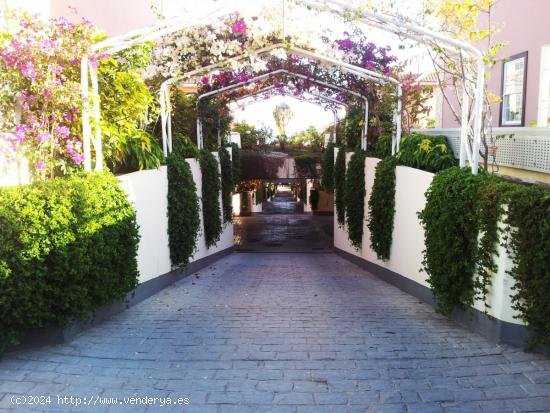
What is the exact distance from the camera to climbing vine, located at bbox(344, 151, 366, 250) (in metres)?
11.0

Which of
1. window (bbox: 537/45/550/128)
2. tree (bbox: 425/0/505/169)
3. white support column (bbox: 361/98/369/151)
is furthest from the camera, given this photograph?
white support column (bbox: 361/98/369/151)

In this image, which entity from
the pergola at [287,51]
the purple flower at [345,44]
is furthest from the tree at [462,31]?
the purple flower at [345,44]

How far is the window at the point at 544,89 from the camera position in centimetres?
912

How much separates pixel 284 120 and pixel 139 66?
12703 mm

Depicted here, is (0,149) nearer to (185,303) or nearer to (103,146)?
(103,146)

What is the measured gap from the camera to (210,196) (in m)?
11.3

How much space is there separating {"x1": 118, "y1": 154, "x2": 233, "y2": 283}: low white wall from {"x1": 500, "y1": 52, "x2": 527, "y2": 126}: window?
6995 millimetres

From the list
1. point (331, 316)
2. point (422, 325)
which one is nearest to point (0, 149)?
point (331, 316)

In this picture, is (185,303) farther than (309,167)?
No

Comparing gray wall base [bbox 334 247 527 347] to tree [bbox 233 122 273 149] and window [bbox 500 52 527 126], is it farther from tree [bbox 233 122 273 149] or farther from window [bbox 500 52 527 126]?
tree [bbox 233 122 273 149]

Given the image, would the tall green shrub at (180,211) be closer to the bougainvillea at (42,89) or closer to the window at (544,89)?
the bougainvillea at (42,89)

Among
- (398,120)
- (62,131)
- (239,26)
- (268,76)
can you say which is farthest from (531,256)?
(268,76)

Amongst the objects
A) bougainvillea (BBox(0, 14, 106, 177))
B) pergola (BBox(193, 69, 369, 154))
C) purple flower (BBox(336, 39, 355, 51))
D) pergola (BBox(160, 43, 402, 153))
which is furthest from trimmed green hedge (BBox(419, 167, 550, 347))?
pergola (BBox(193, 69, 369, 154))

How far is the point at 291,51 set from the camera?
942 cm
